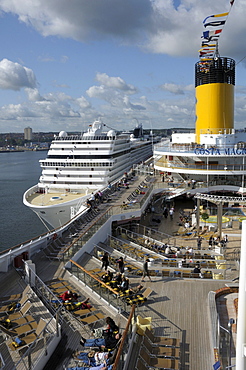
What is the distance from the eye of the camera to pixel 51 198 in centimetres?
3216

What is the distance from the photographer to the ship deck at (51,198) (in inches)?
1218

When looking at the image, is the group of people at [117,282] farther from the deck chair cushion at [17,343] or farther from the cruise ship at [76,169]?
the cruise ship at [76,169]

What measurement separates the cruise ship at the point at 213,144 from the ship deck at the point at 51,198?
921 centimetres

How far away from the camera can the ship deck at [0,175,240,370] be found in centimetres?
868

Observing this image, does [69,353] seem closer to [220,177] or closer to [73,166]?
[220,177]

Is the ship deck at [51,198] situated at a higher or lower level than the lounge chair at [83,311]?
lower

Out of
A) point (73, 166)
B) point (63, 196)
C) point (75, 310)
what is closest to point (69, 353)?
point (75, 310)

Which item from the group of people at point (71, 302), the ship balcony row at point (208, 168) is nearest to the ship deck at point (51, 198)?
the ship balcony row at point (208, 168)

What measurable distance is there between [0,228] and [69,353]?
104 ft

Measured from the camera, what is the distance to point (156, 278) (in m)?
13.5

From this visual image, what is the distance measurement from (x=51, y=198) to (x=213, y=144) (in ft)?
54.2

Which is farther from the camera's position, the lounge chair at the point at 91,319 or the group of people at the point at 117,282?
the group of people at the point at 117,282

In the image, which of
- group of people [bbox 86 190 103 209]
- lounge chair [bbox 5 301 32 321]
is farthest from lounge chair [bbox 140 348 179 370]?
group of people [bbox 86 190 103 209]

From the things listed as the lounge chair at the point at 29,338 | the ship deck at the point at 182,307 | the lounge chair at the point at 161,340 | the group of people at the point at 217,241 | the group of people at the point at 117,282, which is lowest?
the group of people at the point at 217,241
